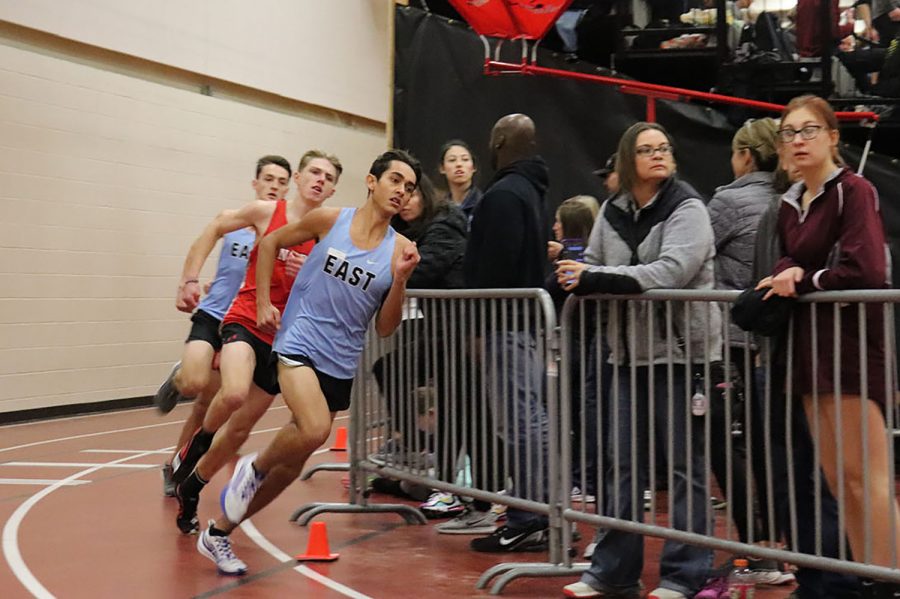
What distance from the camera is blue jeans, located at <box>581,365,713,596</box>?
422 cm

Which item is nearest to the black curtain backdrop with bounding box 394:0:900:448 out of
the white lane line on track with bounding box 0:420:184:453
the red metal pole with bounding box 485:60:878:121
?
the red metal pole with bounding box 485:60:878:121

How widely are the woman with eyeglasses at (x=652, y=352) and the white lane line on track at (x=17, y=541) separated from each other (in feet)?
7.52

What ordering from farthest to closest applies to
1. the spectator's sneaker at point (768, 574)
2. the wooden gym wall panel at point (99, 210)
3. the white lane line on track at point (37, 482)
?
the wooden gym wall panel at point (99, 210), the white lane line on track at point (37, 482), the spectator's sneaker at point (768, 574)

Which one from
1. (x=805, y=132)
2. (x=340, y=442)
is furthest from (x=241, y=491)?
(x=340, y=442)

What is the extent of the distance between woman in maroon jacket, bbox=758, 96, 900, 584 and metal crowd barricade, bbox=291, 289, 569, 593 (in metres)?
1.25

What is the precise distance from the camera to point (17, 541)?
18.2 feet

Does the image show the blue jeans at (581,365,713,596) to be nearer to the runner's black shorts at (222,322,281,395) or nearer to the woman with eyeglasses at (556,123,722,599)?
the woman with eyeglasses at (556,123,722,599)

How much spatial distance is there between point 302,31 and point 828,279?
458 inches

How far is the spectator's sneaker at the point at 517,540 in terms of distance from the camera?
5.39 m

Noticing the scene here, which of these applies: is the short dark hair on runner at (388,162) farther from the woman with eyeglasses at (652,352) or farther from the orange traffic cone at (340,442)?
the orange traffic cone at (340,442)

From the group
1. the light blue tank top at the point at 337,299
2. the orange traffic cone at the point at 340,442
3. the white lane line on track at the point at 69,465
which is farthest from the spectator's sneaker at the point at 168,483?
the orange traffic cone at the point at 340,442

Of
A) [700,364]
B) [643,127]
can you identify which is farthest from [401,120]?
[700,364]

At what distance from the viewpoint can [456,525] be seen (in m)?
5.89

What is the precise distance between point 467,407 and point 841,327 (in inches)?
90.3
